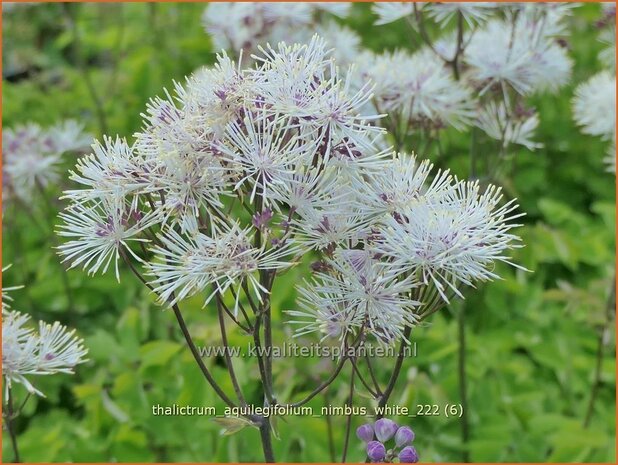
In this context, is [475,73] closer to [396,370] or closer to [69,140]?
[396,370]

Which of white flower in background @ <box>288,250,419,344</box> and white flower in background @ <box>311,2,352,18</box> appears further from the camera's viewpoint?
white flower in background @ <box>311,2,352,18</box>

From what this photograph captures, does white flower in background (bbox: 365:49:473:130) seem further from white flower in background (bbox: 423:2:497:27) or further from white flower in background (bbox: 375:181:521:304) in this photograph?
white flower in background (bbox: 375:181:521:304)

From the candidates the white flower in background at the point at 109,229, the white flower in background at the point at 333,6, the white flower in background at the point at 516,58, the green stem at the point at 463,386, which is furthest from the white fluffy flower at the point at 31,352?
the white flower in background at the point at 333,6

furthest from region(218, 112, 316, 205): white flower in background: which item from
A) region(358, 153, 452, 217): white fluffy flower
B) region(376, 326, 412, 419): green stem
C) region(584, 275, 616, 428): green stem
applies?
region(584, 275, 616, 428): green stem

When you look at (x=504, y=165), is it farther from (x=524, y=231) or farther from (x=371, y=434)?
(x=371, y=434)

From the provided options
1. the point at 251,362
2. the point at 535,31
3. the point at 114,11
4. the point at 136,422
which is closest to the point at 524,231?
the point at 535,31
